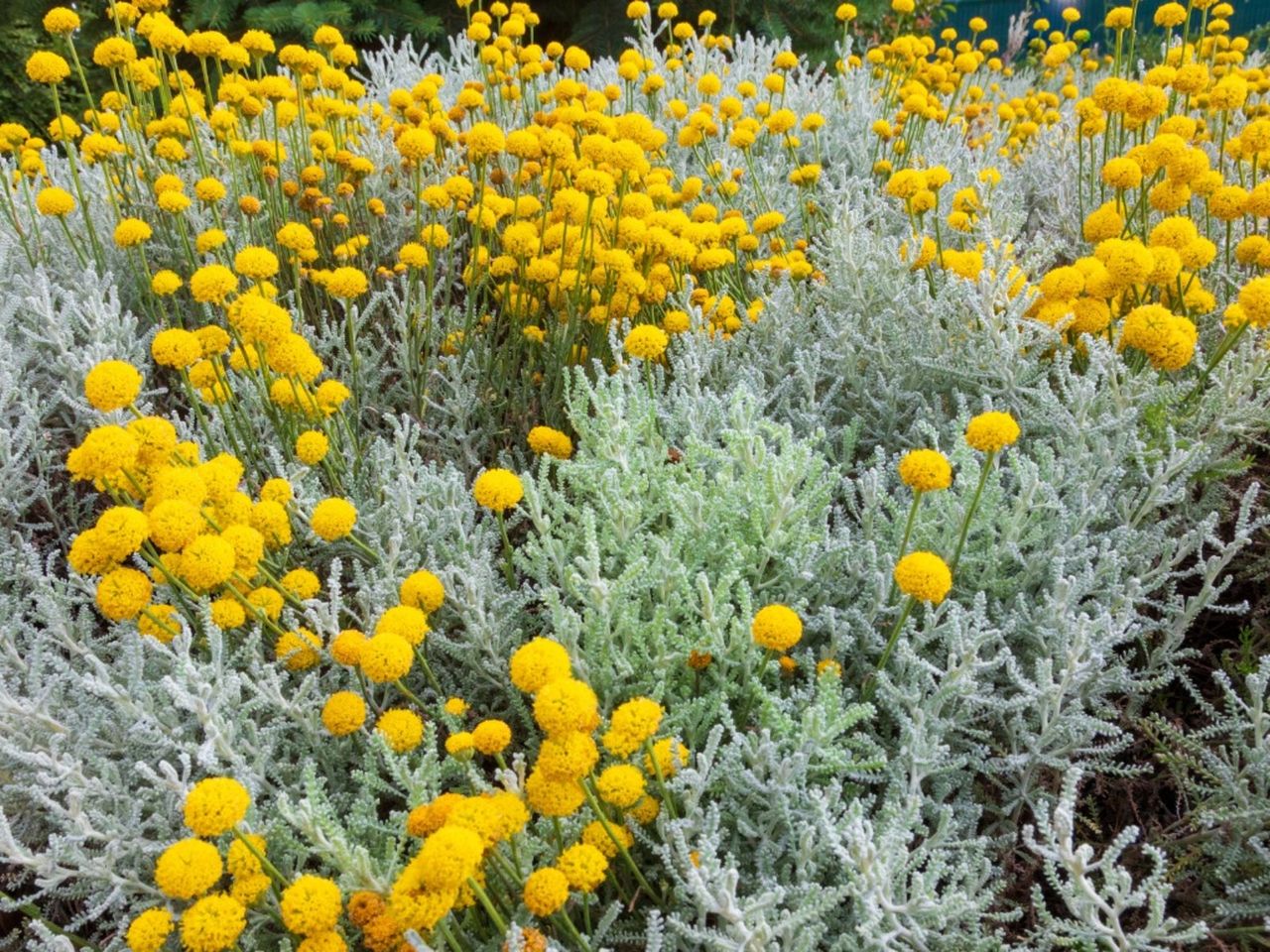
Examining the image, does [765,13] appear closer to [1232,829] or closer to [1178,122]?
[1178,122]

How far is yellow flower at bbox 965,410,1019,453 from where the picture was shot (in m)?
1.45

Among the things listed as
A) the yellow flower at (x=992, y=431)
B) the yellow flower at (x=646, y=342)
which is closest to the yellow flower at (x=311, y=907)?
the yellow flower at (x=992, y=431)

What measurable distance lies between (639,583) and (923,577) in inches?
21.6

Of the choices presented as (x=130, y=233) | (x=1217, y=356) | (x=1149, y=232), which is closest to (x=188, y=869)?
(x=130, y=233)

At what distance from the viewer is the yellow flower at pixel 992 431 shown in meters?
1.45

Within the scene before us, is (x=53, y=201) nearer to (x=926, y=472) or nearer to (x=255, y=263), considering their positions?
(x=255, y=263)

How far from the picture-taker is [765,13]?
6371mm

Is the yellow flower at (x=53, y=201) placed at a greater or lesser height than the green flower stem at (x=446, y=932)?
greater

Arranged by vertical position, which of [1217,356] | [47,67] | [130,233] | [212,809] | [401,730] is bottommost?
[212,809]

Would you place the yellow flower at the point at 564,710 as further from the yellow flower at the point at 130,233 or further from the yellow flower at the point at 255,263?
the yellow flower at the point at 130,233

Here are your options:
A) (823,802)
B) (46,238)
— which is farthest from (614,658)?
(46,238)

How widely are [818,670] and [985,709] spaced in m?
0.31

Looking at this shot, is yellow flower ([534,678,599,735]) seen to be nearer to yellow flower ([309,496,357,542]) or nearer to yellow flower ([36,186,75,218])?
yellow flower ([309,496,357,542])

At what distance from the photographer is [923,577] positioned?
1.38 meters
